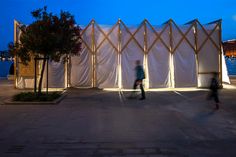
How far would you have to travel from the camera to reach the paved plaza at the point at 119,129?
6.77m

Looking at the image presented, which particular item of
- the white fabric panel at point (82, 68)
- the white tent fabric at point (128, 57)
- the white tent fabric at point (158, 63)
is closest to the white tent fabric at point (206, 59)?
the white tent fabric at point (128, 57)

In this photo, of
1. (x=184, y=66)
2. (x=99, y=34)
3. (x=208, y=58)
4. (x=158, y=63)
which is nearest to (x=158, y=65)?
(x=158, y=63)

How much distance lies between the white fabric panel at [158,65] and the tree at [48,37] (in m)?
5.14

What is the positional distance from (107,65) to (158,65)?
8.42 ft

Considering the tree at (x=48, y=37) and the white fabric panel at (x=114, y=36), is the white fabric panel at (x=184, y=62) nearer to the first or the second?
the white fabric panel at (x=114, y=36)

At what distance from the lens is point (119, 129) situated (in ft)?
28.8

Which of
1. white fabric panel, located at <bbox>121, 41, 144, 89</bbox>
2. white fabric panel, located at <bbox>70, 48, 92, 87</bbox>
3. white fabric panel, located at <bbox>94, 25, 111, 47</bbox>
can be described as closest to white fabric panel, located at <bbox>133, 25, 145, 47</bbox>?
white fabric panel, located at <bbox>121, 41, 144, 89</bbox>

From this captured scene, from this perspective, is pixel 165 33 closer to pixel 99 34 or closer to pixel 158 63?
pixel 158 63

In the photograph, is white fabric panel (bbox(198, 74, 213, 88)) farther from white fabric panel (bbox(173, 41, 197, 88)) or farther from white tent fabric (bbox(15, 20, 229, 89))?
white tent fabric (bbox(15, 20, 229, 89))

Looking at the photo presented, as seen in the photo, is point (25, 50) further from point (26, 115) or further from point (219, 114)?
point (219, 114)

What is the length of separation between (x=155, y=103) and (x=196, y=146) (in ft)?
22.1

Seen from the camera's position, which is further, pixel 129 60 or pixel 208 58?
pixel 208 58

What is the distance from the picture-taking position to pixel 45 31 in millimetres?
14344

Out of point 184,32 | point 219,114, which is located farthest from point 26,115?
point 184,32
